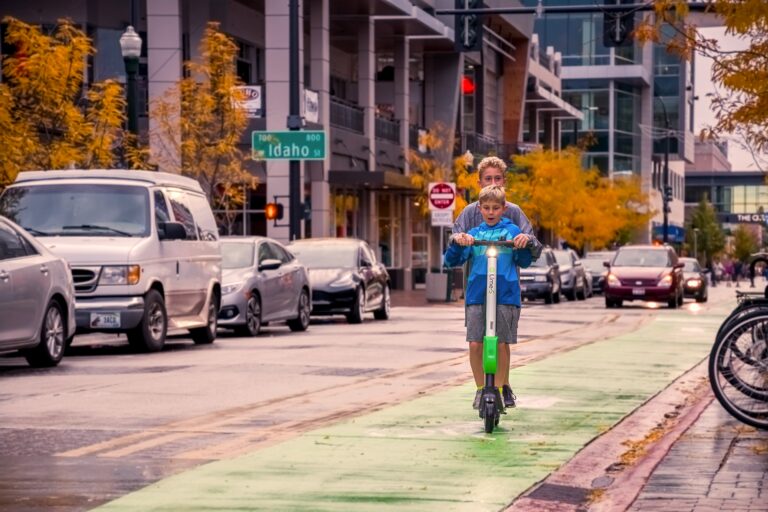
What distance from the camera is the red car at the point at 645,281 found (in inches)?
1718

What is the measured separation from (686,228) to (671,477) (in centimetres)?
15314

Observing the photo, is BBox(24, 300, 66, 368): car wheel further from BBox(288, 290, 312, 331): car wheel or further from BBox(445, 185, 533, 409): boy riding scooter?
BBox(288, 290, 312, 331): car wheel

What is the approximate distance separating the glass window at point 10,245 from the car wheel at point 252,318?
8.38 meters

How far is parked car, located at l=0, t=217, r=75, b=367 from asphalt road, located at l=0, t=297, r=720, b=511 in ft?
0.99

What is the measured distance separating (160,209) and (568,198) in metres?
57.8

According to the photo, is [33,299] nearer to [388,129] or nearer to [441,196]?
[441,196]

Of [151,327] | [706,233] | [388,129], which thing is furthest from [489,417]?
[706,233]

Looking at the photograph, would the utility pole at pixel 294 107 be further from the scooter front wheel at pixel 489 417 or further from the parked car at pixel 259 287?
the scooter front wheel at pixel 489 417

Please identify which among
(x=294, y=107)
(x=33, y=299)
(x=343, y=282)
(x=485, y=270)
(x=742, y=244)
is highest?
(x=294, y=107)

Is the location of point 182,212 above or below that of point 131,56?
below

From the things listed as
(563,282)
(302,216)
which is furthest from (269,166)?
(563,282)

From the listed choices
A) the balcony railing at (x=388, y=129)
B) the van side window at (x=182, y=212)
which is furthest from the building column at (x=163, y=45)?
the van side window at (x=182, y=212)

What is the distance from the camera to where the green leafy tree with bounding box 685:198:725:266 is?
157 m

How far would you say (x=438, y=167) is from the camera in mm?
59312
